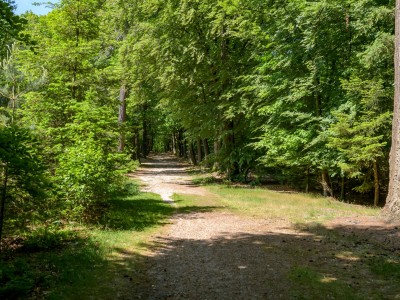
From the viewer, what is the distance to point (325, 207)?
14523 mm

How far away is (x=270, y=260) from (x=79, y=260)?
427cm

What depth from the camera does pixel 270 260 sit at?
7891 millimetres

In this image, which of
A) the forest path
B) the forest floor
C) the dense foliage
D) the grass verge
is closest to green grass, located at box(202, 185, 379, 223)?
the grass verge

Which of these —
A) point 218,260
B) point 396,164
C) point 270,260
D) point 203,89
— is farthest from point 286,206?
point 203,89

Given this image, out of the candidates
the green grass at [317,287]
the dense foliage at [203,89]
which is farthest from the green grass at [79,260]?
the green grass at [317,287]

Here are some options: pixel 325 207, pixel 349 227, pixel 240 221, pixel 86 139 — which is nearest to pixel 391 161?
pixel 349 227

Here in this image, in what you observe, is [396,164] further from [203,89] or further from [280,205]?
[203,89]

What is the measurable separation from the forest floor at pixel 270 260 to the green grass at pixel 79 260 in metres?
0.44

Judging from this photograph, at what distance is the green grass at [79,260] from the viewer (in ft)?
18.6

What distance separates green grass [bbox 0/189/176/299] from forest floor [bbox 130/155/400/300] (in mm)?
442

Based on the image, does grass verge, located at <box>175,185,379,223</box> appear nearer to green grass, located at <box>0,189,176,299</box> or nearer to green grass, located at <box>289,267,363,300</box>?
green grass, located at <box>0,189,176,299</box>

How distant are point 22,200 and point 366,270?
7395 mm

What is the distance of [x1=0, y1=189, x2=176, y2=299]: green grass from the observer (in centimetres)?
567

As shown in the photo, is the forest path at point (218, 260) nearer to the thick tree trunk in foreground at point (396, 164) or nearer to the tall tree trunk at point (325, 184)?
the thick tree trunk in foreground at point (396, 164)
